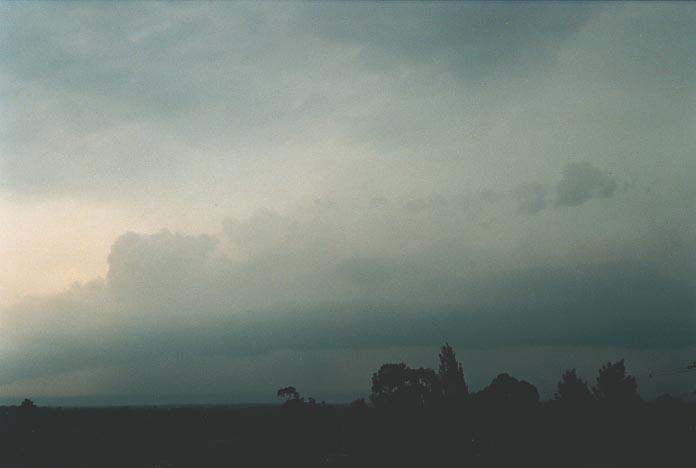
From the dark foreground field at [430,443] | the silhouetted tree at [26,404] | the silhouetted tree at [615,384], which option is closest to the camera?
the dark foreground field at [430,443]

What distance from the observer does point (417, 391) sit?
73.3m

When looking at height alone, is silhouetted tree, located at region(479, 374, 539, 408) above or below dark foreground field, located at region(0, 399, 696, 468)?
above

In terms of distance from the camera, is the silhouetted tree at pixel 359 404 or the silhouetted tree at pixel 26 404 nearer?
the silhouetted tree at pixel 359 404

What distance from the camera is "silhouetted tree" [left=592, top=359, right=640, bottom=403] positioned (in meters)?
68.1

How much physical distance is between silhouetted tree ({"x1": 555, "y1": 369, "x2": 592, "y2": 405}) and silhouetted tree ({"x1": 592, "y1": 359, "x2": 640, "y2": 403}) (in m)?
1.71

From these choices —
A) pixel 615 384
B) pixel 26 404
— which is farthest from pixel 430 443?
pixel 26 404

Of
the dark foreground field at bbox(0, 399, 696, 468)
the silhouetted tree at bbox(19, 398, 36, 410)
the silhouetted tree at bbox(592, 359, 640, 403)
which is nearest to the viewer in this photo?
the dark foreground field at bbox(0, 399, 696, 468)

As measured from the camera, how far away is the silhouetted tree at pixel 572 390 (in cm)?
6831

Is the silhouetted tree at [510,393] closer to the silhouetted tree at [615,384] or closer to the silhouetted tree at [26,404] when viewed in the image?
the silhouetted tree at [615,384]

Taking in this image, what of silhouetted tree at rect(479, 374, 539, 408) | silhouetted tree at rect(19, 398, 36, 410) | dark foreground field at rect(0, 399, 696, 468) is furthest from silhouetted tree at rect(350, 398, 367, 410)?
silhouetted tree at rect(19, 398, 36, 410)

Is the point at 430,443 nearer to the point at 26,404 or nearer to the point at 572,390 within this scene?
the point at 572,390

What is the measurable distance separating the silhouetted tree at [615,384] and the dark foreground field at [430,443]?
94.7 inches

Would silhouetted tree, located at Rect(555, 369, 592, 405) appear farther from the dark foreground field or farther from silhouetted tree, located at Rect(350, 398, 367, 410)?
silhouetted tree, located at Rect(350, 398, 367, 410)

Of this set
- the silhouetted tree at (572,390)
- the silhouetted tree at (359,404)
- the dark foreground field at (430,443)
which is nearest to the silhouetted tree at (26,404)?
the dark foreground field at (430,443)
